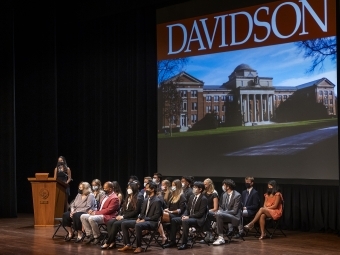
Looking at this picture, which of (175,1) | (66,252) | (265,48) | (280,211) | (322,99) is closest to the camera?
(66,252)

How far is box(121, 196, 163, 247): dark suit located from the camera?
8.20m

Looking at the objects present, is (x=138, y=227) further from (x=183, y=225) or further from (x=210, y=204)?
(x=210, y=204)

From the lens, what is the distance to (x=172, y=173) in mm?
Answer: 12250

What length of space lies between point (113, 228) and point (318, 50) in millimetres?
4445

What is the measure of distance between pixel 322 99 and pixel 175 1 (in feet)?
12.3

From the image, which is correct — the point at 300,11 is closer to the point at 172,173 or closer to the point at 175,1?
the point at 175,1

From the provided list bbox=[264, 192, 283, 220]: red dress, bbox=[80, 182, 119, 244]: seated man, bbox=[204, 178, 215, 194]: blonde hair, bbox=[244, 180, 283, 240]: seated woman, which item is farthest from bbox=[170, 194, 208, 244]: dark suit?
bbox=[264, 192, 283, 220]: red dress

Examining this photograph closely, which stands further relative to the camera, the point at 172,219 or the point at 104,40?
the point at 104,40

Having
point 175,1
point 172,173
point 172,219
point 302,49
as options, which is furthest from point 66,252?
point 175,1

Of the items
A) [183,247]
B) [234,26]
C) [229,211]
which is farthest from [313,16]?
[183,247]

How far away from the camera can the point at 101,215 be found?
350 inches

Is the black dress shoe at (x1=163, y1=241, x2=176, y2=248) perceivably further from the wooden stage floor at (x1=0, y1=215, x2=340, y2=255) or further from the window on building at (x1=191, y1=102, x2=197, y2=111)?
the window on building at (x1=191, y1=102, x2=197, y2=111)

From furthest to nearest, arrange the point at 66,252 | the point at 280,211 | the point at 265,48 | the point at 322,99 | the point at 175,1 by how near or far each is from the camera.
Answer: the point at 175,1, the point at 265,48, the point at 322,99, the point at 280,211, the point at 66,252

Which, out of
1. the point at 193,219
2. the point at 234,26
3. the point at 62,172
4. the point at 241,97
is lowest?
the point at 193,219
